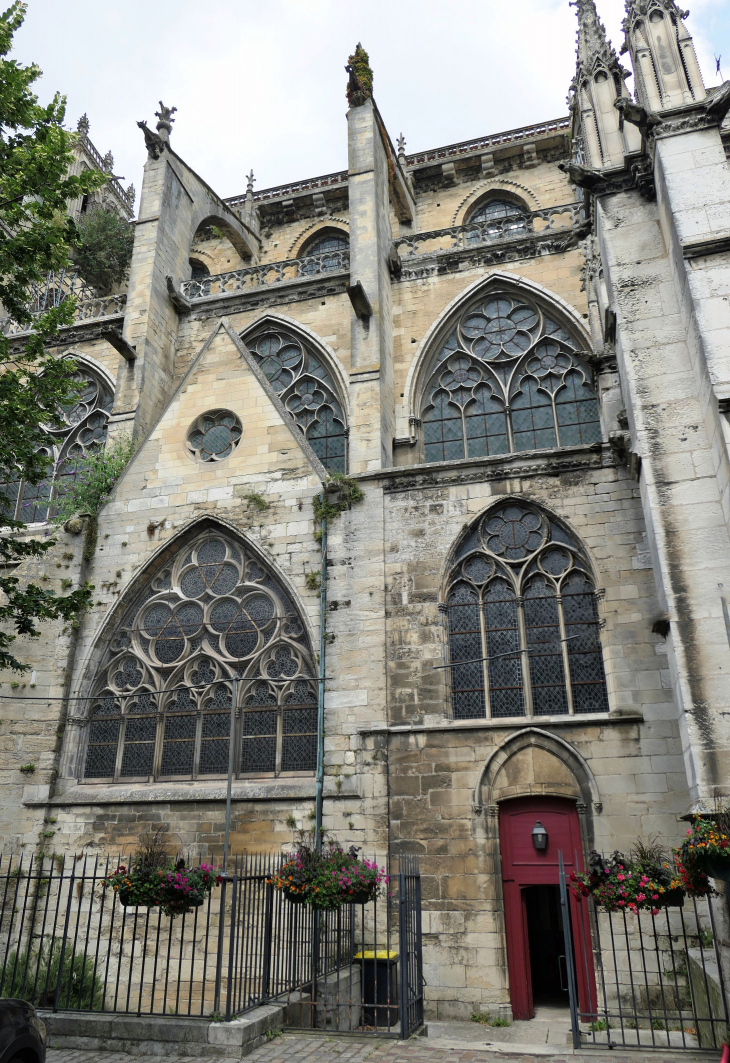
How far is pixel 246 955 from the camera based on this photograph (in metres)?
7.73

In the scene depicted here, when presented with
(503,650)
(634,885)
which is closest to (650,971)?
(634,885)

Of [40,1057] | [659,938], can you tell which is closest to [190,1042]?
[40,1057]

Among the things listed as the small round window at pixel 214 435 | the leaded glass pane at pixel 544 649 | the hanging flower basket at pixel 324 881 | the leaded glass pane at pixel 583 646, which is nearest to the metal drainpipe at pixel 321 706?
the hanging flower basket at pixel 324 881

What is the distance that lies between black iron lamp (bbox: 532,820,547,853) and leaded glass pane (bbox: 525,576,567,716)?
1478mm

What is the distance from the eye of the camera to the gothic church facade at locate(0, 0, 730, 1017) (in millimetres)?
9289

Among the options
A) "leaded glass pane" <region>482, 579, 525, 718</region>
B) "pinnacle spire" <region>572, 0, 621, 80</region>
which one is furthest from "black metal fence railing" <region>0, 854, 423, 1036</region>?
"pinnacle spire" <region>572, 0, 621, 80</region>

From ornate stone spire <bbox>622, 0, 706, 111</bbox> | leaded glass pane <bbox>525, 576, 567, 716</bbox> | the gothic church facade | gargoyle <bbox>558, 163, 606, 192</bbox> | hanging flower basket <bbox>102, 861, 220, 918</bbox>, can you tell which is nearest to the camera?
hanging flower basket <bbox>102, 861, 220, 918</bbox>

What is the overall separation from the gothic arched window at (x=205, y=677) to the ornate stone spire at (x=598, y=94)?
26.4 feet

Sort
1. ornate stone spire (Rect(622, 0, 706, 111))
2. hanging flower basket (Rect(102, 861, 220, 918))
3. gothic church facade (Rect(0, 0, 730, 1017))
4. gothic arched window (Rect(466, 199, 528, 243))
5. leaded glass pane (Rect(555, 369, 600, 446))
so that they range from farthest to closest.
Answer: gothic arched window (Rect(466, 199, 528, 243)) → leaded glass pane (Rect(555, 369, 600, 446)) → ornate stone spire (Rect(622, 0, 706, 111)) → gothic church facade (Rect(0, 0, 730, 1017)) → hanging flower basket (Rect(102, 861, 220, 918))

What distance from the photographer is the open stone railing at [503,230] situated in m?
15.1

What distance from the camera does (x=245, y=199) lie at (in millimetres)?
21781

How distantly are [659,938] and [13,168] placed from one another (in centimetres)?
1215

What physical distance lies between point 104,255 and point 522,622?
16.0 metres

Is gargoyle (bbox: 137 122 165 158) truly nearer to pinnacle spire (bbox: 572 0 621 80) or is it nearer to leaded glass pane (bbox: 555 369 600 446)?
pinnacle spire (bbox: 572 0 621 80)
